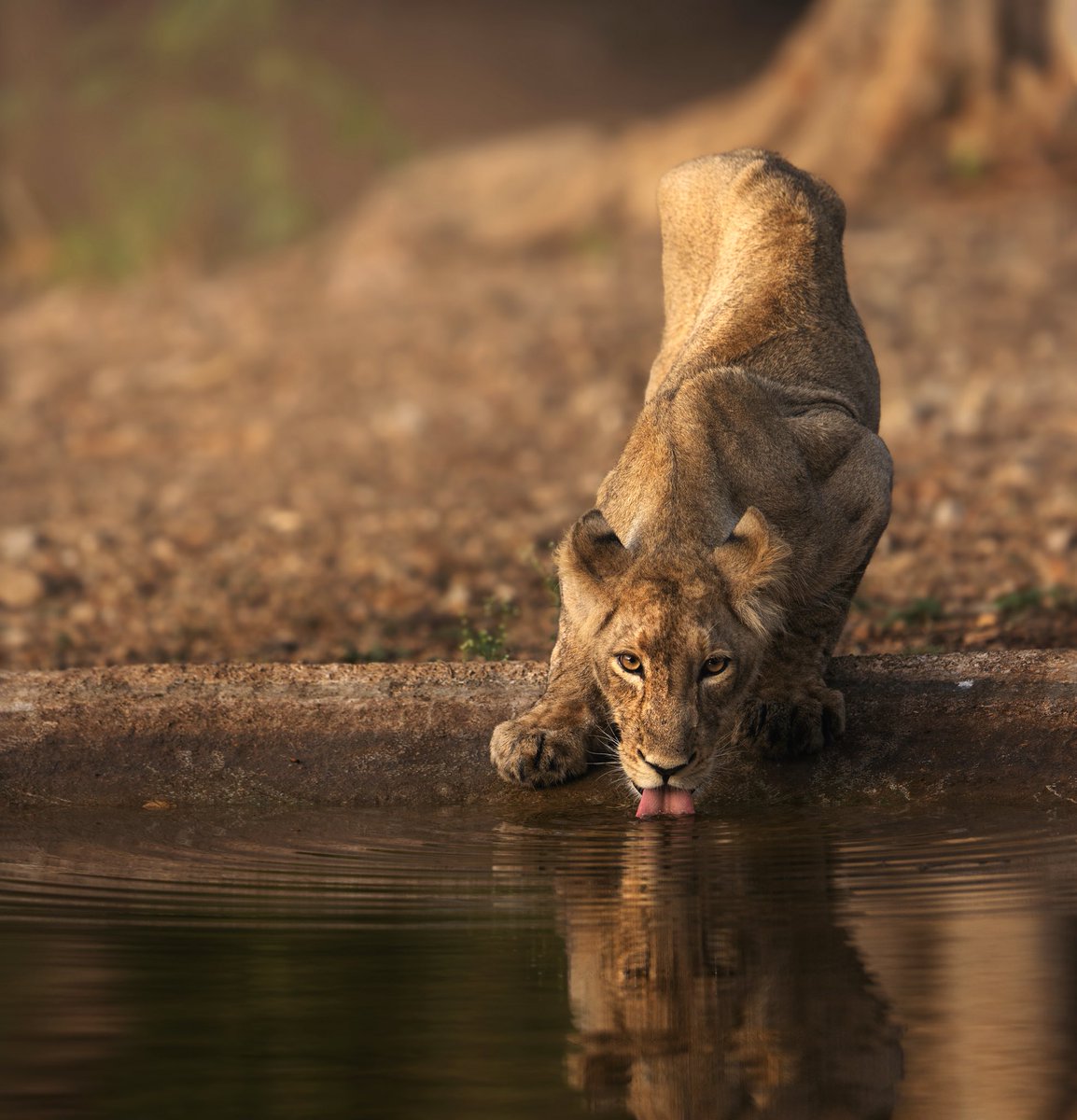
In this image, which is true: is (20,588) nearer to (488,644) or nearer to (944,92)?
(488,644)

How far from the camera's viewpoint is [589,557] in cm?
563

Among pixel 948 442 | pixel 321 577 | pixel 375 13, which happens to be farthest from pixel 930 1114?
pixel 375 13

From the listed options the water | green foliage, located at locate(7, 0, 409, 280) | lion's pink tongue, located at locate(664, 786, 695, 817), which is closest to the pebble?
the water

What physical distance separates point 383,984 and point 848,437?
3.51 m

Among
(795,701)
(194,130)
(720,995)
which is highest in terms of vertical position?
(194,130)

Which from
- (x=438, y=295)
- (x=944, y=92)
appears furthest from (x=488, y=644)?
(x=944, y=92)

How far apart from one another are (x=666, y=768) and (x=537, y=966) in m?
1.32

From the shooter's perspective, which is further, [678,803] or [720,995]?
[678,803]

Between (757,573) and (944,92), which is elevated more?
(944,92)

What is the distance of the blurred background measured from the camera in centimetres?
1038

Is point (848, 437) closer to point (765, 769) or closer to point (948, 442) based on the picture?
point (765, 769)

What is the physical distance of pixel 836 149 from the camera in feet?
56.9

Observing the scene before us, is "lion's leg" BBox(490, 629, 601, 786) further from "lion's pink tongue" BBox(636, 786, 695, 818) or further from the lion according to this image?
"lion's pink tongue" BBox(636, 786, 695, 818)

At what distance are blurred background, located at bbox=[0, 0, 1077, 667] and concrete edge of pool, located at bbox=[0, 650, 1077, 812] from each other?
59.7 inches
